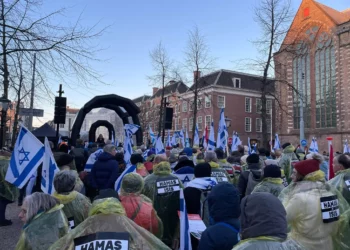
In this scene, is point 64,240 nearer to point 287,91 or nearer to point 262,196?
point 262,196

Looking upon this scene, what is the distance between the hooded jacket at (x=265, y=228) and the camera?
2.17 m

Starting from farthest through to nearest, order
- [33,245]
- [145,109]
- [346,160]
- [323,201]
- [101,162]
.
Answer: [145,109], [101,162], [346,160], [323,201], [33,245]

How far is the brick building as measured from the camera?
3316 centimetres

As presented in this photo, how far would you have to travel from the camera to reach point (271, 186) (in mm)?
4938

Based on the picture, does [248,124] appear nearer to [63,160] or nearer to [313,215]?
[63,160]

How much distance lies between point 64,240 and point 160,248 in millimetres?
660

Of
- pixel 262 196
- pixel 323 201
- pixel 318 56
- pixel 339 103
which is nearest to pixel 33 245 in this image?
pixel 262 196

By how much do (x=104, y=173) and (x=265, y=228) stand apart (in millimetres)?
4960

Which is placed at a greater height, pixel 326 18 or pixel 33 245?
pixel 326 18

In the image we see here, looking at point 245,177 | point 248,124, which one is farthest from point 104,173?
point 248,124

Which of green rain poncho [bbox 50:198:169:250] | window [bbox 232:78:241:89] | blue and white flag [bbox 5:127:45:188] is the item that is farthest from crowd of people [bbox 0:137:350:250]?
window [bbox 232:78:241:89]

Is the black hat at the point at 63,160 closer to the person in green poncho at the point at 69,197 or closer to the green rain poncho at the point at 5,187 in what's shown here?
the person in green poncho at the point at 69,197

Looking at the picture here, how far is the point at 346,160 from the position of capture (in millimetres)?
5039

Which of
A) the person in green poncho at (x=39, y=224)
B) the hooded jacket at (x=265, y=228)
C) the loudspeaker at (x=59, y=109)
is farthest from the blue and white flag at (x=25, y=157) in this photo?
the loudspeaker at (x=59, y=109)
